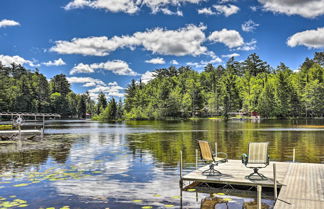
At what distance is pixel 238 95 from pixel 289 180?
11693cm

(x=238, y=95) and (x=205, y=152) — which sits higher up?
(x=238, y=95)

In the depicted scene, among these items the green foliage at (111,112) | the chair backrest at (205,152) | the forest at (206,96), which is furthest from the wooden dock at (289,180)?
the green foliage at (111,112)

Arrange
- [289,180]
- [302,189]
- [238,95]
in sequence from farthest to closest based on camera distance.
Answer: [238,95] < [289,180] < [302,189]

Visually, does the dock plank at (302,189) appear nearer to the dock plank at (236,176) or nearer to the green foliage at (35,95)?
the dock plank at (236,176)

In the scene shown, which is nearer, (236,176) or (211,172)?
(236,176)

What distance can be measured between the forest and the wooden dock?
9789 centimetres

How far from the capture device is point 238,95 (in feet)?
403

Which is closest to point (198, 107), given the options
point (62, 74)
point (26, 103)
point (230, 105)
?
point (230, 105)

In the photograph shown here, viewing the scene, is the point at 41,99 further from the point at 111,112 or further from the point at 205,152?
the point at 205,152

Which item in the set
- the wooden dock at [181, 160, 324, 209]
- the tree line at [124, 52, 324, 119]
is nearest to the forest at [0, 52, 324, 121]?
the tree line at [124, 52, 324, 119]

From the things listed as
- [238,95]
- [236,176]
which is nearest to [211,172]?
[236,176]

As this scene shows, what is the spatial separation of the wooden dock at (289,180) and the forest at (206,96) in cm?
9789

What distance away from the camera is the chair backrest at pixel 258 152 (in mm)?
9617

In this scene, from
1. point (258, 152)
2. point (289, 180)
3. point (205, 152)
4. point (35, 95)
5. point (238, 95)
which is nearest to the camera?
point (289, 180)
